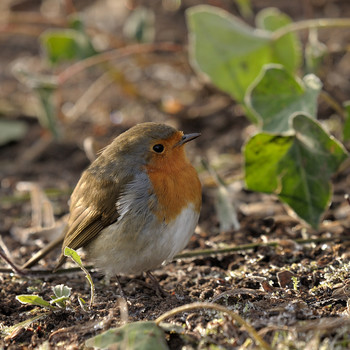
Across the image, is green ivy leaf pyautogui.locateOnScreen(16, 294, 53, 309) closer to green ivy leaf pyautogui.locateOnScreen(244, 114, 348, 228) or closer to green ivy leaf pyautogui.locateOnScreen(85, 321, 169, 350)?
green ivy leaf pyautogui.locateOnScreen(85, 321, 169, 350)

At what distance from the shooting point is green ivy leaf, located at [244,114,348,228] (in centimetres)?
359

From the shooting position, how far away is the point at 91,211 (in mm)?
3389

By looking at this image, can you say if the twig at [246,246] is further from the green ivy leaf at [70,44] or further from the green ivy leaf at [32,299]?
the green ivy leaf at [70,44]

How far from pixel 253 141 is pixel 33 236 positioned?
5.35 ft

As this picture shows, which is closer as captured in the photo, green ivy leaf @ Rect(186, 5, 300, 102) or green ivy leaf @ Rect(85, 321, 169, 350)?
green ivy leaf @ Rect(85, 321, 169, 350)

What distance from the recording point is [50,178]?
5160 mm

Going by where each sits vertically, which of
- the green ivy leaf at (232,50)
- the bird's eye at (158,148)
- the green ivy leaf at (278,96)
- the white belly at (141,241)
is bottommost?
the white belly at (141,241)

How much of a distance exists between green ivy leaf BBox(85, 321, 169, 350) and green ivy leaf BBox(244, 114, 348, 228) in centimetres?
149

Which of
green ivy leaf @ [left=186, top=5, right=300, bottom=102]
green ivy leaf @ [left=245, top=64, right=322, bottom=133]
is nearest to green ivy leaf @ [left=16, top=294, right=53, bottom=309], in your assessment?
green ivy leaf @ [left=245, top=64, right=322, bottom=133]

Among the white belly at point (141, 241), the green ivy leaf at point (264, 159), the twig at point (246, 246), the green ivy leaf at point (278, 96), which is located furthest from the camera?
the green ivy leaf at point (278, 96)

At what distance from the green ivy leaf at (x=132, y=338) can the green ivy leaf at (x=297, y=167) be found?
1491mm

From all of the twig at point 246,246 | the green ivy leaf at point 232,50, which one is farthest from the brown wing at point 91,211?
the green ivy leaf at point 232,50

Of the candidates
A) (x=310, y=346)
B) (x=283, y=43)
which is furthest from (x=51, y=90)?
(x=310, y=346)

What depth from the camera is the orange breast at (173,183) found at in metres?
3.14
